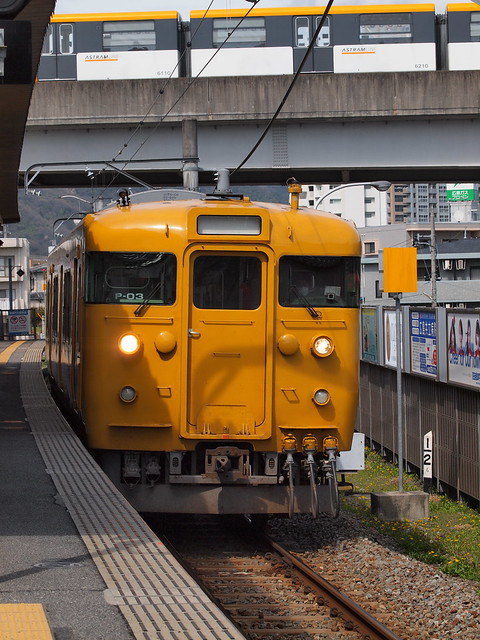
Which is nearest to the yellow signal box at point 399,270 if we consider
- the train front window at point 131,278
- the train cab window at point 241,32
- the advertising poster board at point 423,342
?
the advertising poster board at point 423,342

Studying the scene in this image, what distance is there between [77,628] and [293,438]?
14.9 ft

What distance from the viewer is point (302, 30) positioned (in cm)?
2611

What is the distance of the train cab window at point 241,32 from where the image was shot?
25953 mm

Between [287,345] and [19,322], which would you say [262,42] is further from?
[19,322]

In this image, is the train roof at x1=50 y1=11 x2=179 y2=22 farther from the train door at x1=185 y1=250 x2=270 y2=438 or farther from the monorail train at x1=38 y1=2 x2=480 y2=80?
the train door at x1=185 y1=250 x2=270 y2=438

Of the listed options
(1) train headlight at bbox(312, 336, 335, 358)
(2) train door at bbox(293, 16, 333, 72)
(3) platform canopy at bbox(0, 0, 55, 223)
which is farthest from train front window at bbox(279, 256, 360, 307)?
(2) train door at bbox(293, 16, 333, 72)

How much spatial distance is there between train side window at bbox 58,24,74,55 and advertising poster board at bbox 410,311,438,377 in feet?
46.8

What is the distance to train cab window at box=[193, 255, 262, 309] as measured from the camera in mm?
9938

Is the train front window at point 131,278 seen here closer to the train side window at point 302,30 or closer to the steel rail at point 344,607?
the steel rail at point 344,607

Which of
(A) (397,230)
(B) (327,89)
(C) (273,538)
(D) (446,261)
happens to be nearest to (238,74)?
(B) (327,89)

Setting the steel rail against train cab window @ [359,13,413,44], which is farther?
train cab window @ [359,13,413,44]

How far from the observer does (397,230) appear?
96.2 m

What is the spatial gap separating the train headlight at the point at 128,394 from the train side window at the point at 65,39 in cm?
1863


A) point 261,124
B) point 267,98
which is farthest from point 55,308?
point 261,124
